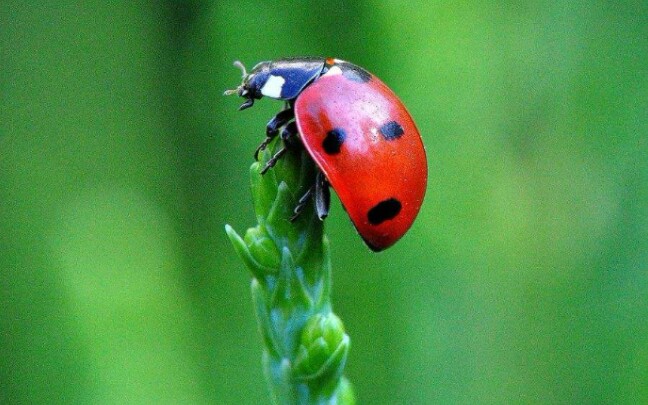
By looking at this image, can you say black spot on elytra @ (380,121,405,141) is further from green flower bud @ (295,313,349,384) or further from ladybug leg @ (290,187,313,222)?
green flower bud @ (295,313,349,384)

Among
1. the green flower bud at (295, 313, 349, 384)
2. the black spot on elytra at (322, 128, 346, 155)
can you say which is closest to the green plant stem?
the green flower bud at (295, 313, 349, 384)

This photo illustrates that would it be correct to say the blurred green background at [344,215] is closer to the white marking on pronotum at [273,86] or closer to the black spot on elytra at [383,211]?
the white marking on pronotum at [273,86]

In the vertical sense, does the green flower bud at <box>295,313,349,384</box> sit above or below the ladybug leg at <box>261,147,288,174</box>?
below

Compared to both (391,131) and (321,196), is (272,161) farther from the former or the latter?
(391,131)

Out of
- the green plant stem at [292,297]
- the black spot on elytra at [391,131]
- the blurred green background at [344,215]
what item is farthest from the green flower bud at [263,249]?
the blurred green background at [344,215]

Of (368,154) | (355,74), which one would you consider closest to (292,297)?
(368,154)

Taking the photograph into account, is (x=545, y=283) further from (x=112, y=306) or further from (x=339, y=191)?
(x=112, y=306)

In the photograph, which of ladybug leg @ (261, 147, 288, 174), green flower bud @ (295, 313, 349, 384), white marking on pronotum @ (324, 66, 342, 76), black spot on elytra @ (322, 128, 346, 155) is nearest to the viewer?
green flower bud @ (295, 313, 349, 384)
